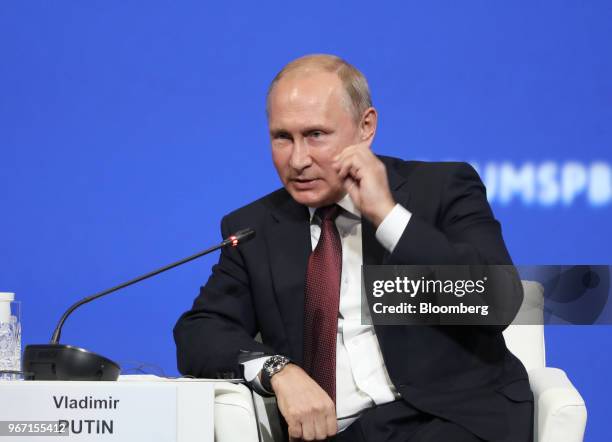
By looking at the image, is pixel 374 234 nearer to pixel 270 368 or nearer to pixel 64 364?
pixel 270 368

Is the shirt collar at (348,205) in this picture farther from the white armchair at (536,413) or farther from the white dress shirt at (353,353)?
the white armchair at (536,413)

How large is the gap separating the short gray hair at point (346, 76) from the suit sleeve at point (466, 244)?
25cm

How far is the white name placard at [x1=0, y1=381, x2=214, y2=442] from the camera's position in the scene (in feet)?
5.23

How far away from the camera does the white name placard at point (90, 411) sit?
1595 millimetres

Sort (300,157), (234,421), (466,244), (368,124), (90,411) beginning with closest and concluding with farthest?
(90,411), (234,421), (466,244), (300,157), (368,124)

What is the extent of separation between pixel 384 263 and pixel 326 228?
0.53 feet

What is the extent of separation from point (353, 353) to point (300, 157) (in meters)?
0.42

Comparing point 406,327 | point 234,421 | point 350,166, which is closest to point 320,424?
point 234,421

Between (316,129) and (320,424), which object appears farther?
(316,129)

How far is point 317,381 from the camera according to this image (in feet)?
6.58

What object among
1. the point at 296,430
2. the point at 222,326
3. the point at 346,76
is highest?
the point at 346,76

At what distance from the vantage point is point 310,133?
6.71 feet

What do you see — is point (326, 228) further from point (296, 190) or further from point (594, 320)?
point (594, 320)
